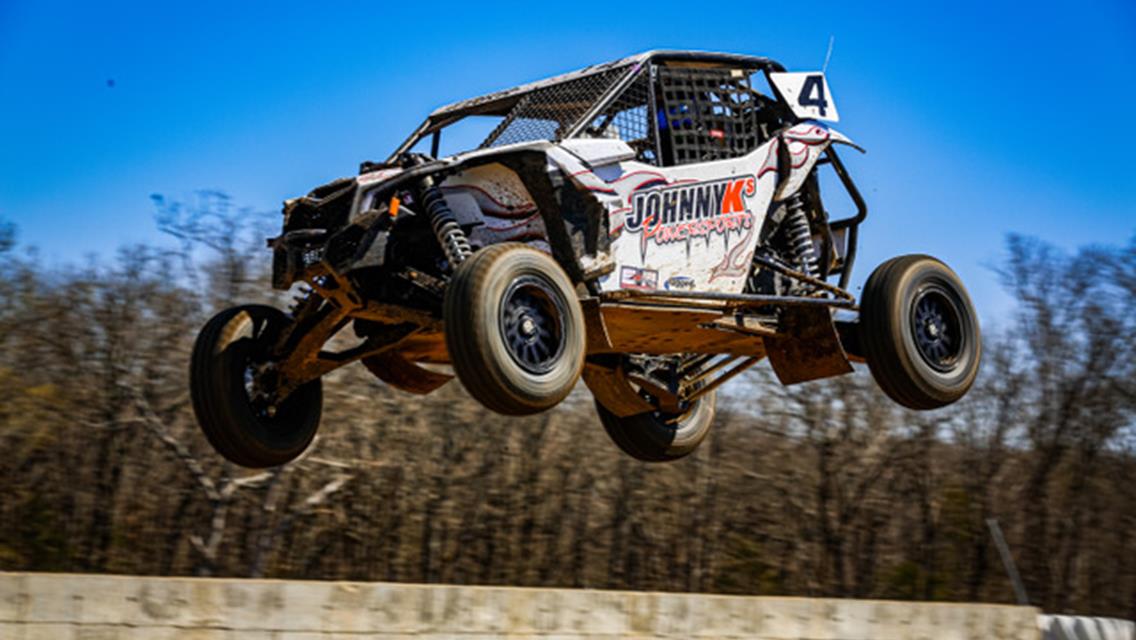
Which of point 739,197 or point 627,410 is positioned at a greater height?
point 739,197

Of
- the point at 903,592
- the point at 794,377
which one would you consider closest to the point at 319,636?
the point at 794,377

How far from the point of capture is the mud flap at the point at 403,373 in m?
8.59

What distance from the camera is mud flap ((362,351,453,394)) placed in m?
8.59

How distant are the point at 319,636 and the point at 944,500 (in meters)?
16.8

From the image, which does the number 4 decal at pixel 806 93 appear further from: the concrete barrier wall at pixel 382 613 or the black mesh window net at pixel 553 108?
the concrete barrier wall at pixel 382 613

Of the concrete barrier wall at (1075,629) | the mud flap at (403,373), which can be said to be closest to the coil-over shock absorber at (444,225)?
the mud flap at (403,373)

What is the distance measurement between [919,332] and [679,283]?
2.10 metres

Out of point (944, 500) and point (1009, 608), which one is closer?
point (1009, 608)

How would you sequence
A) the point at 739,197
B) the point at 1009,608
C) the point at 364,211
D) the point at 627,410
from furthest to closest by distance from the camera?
the point at 1009,608, the point at 627,410, the point at 739,197, the point at 364,211

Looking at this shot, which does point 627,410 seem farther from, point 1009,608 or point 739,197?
point 1009,608

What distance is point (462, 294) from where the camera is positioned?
625 cm

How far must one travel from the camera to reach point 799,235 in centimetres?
863

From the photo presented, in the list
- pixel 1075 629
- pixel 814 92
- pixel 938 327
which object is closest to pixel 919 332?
pixel 938 327

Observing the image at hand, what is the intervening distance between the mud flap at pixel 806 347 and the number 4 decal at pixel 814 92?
4.51 ft
